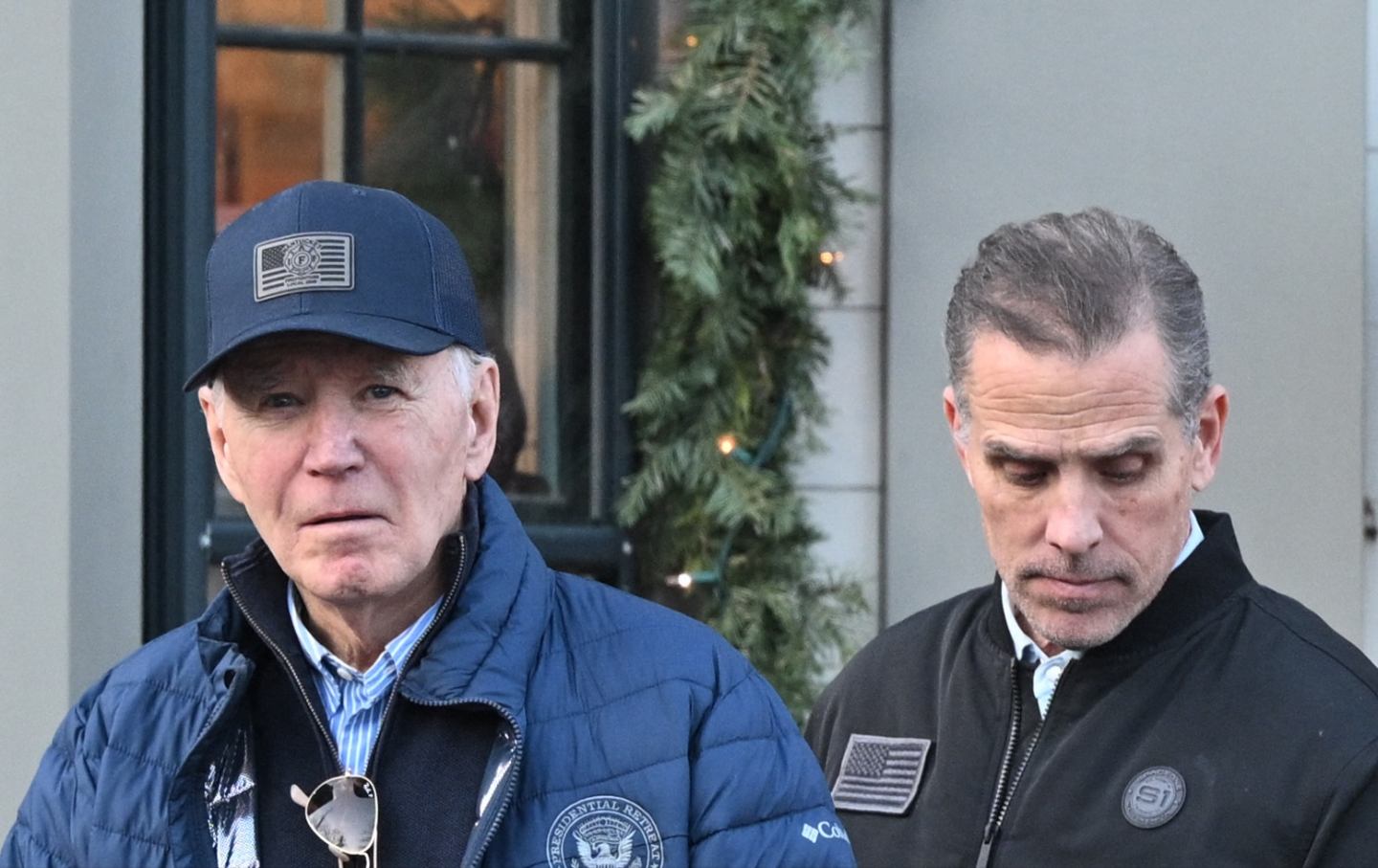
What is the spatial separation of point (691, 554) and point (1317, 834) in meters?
2.43

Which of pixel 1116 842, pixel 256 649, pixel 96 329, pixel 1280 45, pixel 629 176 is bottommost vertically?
pixel 1116 842

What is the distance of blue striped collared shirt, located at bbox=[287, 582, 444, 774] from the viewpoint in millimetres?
2010

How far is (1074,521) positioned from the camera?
2.23m

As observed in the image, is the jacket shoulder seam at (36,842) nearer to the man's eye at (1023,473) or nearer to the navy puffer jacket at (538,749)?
the navy puffer jacket at (538,749)

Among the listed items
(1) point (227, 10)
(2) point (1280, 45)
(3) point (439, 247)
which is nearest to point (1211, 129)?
(2) point (1280, 45)

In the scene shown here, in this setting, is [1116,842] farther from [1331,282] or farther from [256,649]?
[1331,282]

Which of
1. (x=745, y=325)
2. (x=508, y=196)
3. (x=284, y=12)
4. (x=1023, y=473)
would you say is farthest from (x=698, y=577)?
(x=1023, y=473)

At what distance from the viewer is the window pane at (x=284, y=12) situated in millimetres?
4492

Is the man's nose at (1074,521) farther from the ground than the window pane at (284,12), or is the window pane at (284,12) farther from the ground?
the window pane at (284,12)

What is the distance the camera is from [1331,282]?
4.38 m

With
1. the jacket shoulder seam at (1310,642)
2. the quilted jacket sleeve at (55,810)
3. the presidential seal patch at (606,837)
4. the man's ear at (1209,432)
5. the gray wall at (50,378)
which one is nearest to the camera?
the presidential seal patch at (606,837)

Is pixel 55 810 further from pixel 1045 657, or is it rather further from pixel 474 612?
pixel 1045 657

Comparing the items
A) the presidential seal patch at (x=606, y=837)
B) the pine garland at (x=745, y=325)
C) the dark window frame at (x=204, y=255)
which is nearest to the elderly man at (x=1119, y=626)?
the presidential seal patch at (x=606, y=837)

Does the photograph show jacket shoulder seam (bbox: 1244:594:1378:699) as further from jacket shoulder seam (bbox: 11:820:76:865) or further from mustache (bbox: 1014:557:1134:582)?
jacket shoulder seam (bbox: 11:820:76:865)
